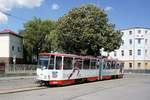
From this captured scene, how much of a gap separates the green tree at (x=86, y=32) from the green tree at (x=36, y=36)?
2100 cm

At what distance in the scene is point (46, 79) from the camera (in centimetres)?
2786

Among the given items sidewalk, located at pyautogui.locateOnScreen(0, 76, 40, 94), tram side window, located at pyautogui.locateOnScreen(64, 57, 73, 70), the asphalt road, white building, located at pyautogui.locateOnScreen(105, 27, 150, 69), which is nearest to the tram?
tram side window, located at pyautogui.locateOnScreen(64, 57, 73, 70)

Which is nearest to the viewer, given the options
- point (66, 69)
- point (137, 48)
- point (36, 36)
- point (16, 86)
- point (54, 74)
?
point (16, 86)

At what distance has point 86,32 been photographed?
48344 mm

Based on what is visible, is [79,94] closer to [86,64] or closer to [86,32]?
[86,64]

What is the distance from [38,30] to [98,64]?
35.8 meters

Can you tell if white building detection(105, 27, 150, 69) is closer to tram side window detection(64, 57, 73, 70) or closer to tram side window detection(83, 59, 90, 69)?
tram side window detection(83, 59, 90, 69)

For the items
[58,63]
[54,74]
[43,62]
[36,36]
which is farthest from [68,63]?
[36,36]

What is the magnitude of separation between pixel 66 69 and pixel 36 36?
146ft

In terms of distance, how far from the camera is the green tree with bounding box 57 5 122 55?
4906 cm

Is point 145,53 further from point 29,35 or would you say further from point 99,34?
point 99,34

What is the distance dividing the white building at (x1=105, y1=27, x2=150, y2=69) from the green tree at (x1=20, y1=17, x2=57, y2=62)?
27236mm

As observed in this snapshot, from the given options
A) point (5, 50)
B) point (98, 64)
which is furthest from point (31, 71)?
point (98, 64)

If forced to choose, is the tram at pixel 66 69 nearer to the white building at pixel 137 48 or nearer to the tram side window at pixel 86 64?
the tram side window at pixel 86 64
